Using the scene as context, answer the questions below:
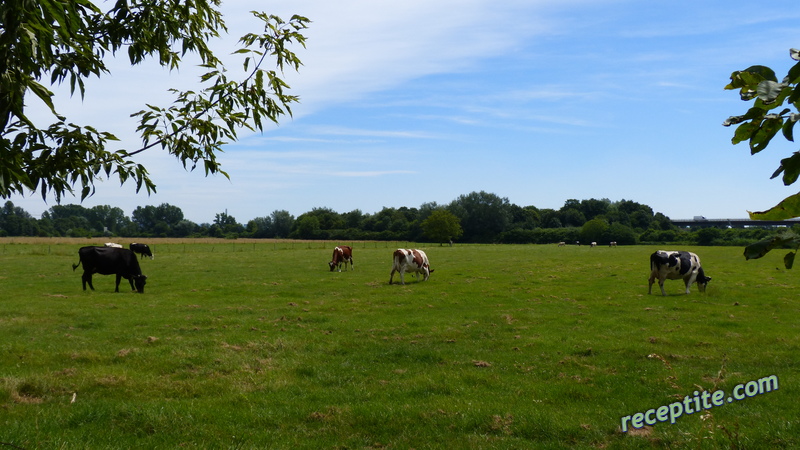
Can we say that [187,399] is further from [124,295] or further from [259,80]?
[124,295]

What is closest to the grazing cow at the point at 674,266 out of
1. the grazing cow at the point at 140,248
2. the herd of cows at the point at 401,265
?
the herd of cows at the point at 401,265

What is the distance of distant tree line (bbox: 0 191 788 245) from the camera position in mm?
116375

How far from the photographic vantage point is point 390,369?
10.2 metres

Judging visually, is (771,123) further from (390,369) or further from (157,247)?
(157,247)

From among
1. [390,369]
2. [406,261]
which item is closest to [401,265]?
[406,261]

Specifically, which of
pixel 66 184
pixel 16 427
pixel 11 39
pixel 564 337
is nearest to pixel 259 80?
pixel 66 184

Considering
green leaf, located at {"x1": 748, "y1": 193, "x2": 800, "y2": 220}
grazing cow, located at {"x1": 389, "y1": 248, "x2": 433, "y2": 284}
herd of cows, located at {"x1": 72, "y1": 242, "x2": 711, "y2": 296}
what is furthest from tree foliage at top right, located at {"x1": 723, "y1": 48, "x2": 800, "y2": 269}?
grazing cow, located at {"x1": 389, "y1": 248, "x2": 433, "y2": 284}

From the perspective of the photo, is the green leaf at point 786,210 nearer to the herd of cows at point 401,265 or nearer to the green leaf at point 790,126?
the green leaf at point 790,126

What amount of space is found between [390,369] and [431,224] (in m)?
82.9

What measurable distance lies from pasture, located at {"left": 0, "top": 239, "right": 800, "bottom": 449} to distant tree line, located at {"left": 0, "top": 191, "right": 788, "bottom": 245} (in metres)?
75.6

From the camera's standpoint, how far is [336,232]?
137 meters

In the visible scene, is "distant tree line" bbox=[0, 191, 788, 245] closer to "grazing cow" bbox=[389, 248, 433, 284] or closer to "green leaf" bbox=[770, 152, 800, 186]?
"grazing cow" bbox=[389, 248, 433, 284]

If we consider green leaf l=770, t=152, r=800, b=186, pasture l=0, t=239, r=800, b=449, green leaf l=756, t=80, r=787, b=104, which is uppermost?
green leaf l=756, t=80, r=787, b=104

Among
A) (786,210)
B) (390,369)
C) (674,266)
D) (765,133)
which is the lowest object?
(390,369)
